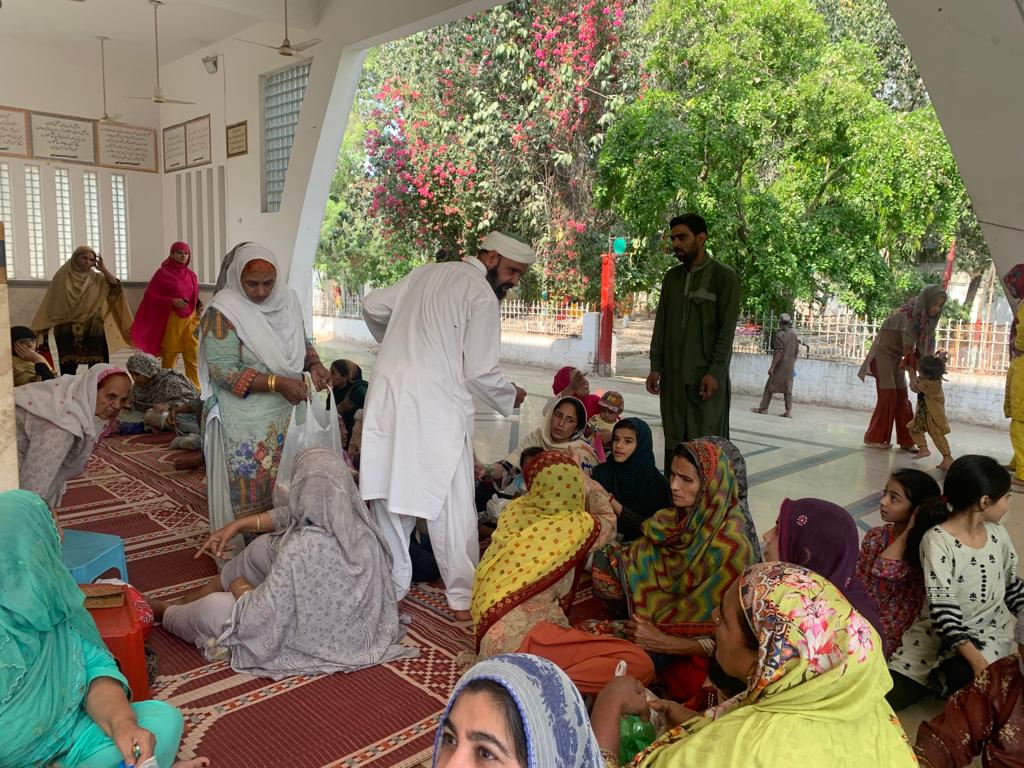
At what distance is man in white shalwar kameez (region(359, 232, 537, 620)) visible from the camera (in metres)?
2.80

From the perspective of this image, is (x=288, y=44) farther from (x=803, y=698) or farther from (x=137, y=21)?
(x=803, y=698)

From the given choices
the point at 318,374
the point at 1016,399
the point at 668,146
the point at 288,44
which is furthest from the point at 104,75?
the point at 1016,399

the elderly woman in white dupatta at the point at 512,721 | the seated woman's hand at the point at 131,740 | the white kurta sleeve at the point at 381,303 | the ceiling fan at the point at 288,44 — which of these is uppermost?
the ceiling fan at the point at 288,44

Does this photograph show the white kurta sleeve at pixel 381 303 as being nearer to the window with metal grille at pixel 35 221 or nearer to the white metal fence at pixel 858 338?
the white metal fence at pixel 858 338

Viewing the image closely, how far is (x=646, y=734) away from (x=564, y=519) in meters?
0.84

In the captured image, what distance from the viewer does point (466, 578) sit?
113 inches

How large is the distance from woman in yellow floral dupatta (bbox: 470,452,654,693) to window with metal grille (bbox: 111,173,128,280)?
7512 millimetres

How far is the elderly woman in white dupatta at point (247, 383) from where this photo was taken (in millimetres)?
3025

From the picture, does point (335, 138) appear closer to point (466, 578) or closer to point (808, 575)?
point (466, 578)

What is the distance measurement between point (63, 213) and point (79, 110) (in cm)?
106

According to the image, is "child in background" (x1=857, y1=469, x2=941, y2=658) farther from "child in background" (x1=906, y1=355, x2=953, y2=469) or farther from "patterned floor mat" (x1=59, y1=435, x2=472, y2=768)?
"child in background" (x1=906, y1=355, x2=953, y2=469)

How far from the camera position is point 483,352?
9.37 ft

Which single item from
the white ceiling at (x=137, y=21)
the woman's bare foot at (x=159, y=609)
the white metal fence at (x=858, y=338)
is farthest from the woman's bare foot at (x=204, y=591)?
the white metal fence at (x=858, y=338)

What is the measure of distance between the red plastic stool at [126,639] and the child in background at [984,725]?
191 centimetres
